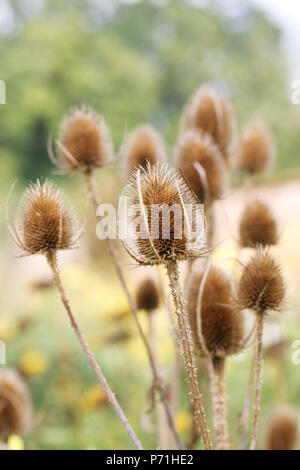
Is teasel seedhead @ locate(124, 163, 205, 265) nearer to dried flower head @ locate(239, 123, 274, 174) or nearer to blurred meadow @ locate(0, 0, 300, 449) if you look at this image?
blurred meadow @ locate(0, 0, 300, 449)

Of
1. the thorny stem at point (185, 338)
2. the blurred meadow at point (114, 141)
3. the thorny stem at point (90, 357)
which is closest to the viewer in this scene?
the thorny stem at point (185, 338)

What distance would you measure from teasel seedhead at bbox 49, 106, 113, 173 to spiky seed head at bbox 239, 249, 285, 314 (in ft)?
1.67

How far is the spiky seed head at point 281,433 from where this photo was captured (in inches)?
61.7

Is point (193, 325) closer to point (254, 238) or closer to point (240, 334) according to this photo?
point (240, 334)

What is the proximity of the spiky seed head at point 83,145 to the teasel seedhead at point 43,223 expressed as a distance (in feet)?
0.90

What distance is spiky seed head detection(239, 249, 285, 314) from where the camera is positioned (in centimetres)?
103

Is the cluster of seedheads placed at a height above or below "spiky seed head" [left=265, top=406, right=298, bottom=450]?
above

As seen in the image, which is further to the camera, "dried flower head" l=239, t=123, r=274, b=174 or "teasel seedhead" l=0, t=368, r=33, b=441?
"dried flower head" l=239, t=123, r=274, b=174

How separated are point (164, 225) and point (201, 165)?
601 mm

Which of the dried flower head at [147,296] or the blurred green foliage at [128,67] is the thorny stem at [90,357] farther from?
the blurred green foliage at [128,67]

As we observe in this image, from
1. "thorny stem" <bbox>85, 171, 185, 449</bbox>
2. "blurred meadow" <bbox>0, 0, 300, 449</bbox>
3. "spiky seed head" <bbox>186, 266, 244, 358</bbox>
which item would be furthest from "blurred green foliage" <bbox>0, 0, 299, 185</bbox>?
"spiky seed head" <bbox>186, 266, 244, 358</bbox>

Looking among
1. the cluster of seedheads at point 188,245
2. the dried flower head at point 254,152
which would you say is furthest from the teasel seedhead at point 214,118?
the dried flower head at point 254,152

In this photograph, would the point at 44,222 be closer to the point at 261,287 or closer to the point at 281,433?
the point at 261,287
